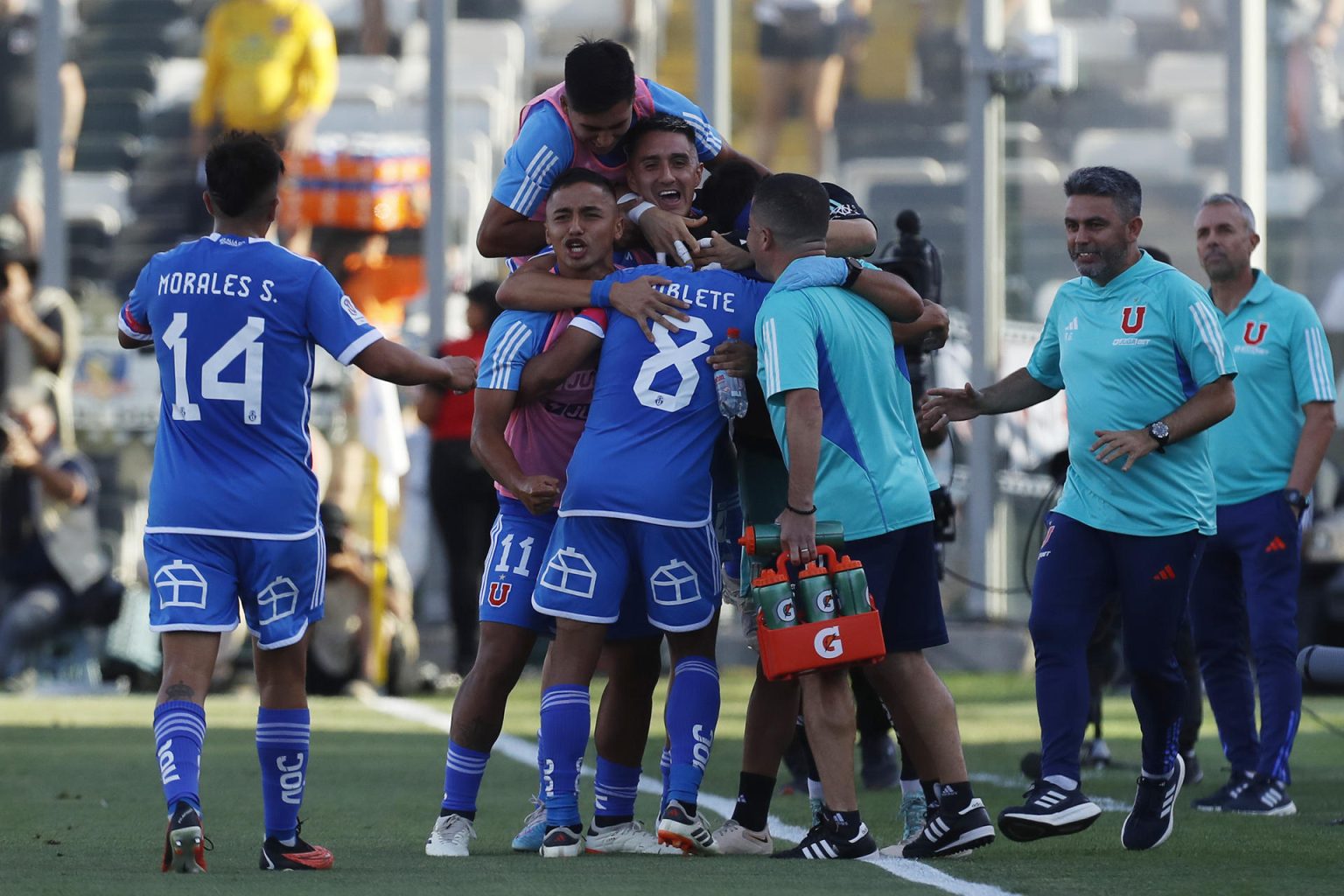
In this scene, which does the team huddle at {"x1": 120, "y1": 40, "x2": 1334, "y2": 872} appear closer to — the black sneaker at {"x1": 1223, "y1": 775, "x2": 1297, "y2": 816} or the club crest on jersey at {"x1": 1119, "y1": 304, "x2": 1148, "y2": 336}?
the club crest on jersey at {"x1": 1119, "y1": 304, "x2": 1148, "y2": 336}

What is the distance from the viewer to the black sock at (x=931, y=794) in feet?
22.0

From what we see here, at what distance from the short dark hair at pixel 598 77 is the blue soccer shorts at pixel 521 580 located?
1190 mm

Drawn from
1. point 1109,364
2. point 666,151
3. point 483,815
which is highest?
point 666,151

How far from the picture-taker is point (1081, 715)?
693 cm

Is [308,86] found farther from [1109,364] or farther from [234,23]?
[1109,364]

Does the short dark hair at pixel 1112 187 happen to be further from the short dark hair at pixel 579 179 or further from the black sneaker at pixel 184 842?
the black sneaker at pixel 184 842

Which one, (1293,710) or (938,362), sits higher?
(938,362)

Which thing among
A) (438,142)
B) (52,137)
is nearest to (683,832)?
(438,142)

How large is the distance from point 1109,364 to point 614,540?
5.09ft

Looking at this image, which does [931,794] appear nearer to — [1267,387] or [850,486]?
[850,486]

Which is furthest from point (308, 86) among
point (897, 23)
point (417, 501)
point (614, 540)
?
point (614, 540)

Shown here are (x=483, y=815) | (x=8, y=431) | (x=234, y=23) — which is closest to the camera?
(x=483, y=815)

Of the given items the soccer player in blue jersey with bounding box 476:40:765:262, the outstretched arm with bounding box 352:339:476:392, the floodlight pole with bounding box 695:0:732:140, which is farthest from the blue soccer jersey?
the floodlight pole with bounding box 695:0:732:140

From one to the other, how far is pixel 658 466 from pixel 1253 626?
2.86 meters
